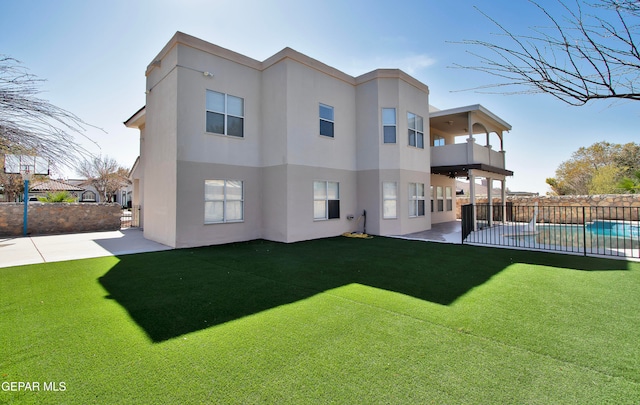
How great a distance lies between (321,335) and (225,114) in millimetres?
9478

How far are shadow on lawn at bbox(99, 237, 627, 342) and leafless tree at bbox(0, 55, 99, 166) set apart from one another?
2249mm

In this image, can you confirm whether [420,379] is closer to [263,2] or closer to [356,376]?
[356,376]

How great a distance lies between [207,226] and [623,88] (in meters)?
10.4

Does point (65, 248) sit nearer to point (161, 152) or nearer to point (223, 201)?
point (161, 152)

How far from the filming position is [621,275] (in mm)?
6285

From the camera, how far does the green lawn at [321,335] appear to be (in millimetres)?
2561

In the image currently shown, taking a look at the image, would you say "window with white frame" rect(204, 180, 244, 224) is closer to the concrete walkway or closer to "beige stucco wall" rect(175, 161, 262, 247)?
"beige stucco wall" rect(175, 161, 262, 247)

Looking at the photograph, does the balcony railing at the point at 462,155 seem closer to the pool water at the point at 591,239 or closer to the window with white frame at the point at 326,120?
the pool water at the point at 591,239

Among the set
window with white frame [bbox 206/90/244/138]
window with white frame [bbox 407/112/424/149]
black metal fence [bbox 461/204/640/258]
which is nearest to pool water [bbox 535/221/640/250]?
black metal fence [bbox 461/204/640/258]

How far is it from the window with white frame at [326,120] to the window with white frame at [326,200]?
6.91 feet

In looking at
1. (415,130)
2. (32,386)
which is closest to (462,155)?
(415,130)

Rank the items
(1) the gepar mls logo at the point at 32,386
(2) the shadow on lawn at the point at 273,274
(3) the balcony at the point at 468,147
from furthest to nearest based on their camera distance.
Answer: (3) the balcony at the point at 468,147 → (2) the shadow on lawn at the point at 273,274 → (1) the gepar mls logo at the point at 32,386

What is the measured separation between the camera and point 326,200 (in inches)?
499

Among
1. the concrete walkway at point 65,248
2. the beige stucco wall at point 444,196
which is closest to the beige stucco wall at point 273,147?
the concrete walkway at point 65,248
